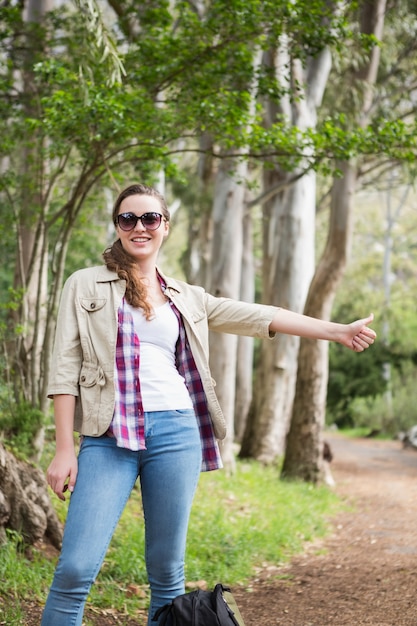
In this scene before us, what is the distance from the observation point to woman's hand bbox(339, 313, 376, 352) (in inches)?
123

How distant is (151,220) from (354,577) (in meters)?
3.89

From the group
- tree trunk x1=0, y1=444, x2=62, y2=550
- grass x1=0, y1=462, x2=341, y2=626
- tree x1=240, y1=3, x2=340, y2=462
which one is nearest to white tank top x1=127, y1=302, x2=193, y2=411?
grass x1=0, y1=462, x2=341, y2=626

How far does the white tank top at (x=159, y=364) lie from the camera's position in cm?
294

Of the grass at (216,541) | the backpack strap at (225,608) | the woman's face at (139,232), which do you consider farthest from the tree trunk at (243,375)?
the backpack strap at (225,608)

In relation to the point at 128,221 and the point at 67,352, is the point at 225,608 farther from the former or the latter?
the point at 128,221

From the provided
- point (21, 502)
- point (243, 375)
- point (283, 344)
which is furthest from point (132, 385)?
point (243, 375)

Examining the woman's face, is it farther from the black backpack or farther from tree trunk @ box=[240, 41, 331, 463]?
tree trunk @ box=[240, 41, 331, 463]

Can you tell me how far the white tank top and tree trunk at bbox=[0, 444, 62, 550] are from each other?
7.57 feet

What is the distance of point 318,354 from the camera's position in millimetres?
10055

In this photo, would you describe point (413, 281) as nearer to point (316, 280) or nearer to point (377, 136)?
point (316, 280)

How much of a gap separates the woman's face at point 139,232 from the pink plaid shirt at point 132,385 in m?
0.26

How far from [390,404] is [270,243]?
10.1 metres

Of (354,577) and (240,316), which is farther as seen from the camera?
(354,577)

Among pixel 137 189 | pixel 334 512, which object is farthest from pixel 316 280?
pixel 137 189
